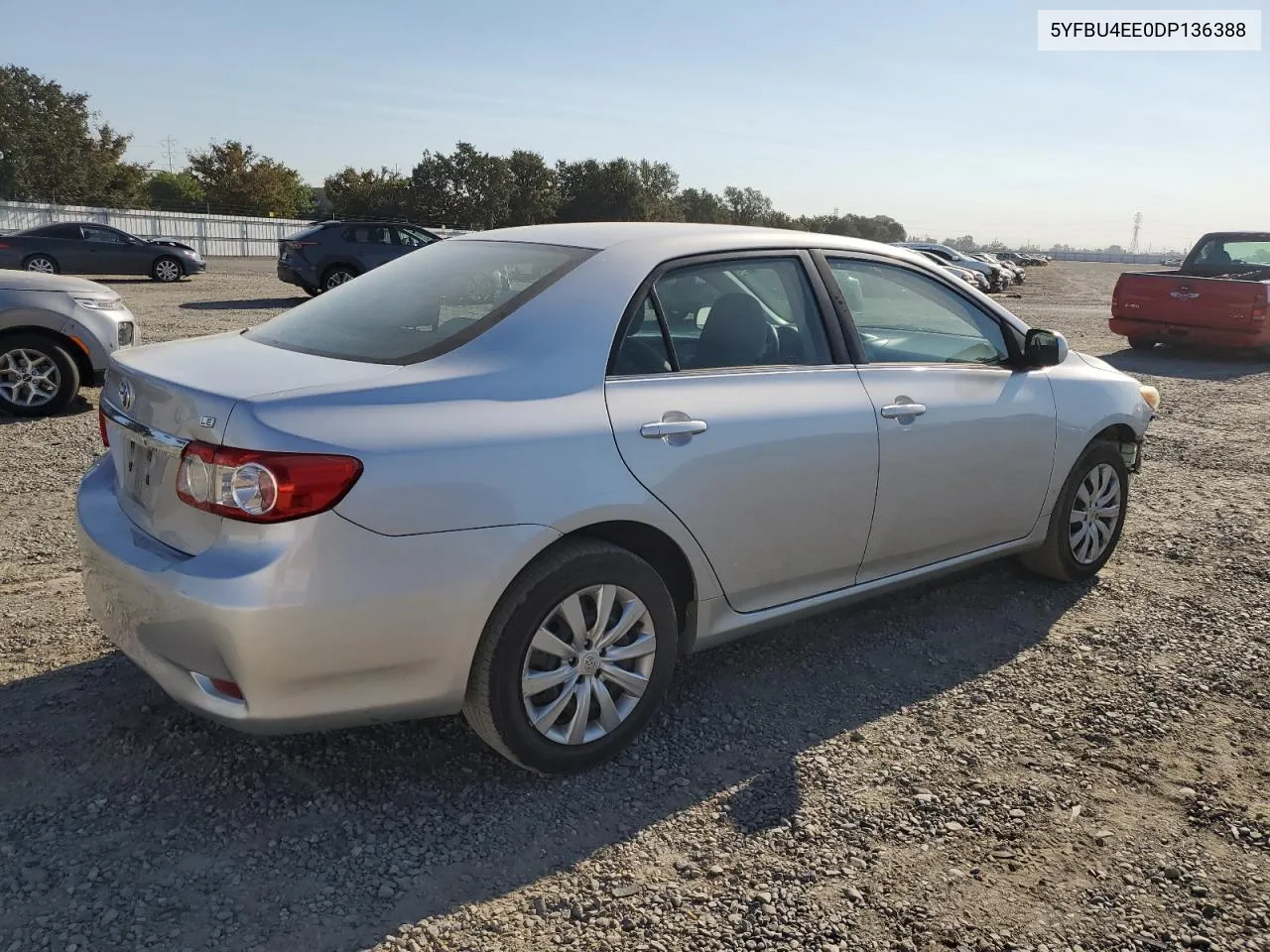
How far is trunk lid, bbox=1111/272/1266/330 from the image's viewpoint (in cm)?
1396

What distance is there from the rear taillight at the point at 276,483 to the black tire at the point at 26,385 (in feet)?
20.9

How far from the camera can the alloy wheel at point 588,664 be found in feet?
9.95

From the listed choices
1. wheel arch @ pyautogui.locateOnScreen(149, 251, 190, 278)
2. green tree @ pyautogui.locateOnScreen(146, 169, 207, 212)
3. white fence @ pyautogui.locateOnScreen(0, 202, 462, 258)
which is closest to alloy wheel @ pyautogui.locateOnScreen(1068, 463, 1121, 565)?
wheel arch @ pyautogui.locateOnScreen(149, 251, 190, 278)

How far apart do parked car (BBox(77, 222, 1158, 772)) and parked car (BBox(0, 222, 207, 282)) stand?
Result: 68.7 feet

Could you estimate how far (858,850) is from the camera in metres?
2.88

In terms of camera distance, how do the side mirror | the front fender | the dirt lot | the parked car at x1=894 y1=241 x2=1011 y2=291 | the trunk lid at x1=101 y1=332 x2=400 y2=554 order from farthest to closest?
1. the parked car at x1=894 y1=241 x2=1011 y2=291
2. the front fender
3. the side mirror
4. the trunk lid at x1=101 y1=332 x2=400 y2=554
5. the dirt lot

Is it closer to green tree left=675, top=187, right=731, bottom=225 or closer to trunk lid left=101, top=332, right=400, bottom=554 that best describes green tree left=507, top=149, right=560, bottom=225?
green tree left=675, top=187, right=731, bottom=225

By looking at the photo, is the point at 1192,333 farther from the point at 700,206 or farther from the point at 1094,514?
the point at 700,206

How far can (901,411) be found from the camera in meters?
3.85

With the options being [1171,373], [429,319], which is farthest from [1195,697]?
[1171,373]

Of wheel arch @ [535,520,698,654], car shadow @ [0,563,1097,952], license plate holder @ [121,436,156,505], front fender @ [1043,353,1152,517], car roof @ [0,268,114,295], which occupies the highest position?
car roof @ [0,268,114,295]

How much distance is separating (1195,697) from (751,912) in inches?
87.4

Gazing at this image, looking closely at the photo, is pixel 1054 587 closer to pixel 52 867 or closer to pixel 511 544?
pixel 511 544

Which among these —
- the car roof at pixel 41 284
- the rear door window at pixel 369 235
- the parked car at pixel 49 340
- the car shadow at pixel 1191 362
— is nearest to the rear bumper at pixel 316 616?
the parked car at pixel 49 340
